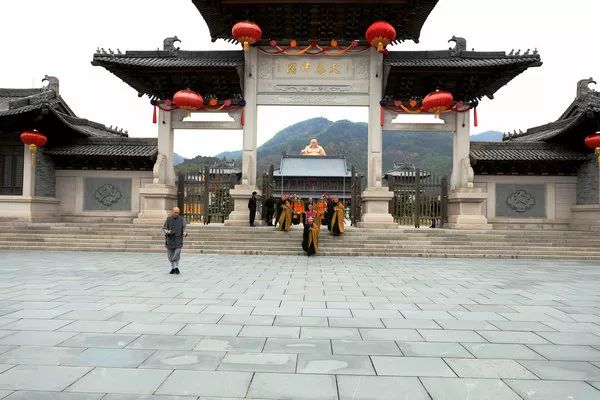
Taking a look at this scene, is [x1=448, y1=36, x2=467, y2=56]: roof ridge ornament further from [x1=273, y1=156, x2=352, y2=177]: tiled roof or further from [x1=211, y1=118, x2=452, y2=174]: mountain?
[x1=211, y1=118, x2=452, y2=174]: mountain

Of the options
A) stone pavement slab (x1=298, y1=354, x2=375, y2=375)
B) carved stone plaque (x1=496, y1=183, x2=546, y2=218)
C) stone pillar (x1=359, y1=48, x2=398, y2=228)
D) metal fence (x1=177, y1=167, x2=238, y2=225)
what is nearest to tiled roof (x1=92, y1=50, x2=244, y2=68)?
metal fence (x1=177, y1=167, x2=238, y2=225)

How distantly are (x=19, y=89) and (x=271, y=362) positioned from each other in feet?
64.9

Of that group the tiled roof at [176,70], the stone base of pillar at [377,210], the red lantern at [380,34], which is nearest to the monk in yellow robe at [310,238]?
the stone base of pillar at [377,210]

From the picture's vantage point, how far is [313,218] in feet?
40.9

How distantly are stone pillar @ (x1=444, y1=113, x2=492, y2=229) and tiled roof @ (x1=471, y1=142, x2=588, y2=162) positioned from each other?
65 centimetres

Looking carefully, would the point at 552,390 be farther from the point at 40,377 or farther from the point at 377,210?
the point at 377,210

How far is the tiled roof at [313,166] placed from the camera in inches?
1436

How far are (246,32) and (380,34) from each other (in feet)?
15.1

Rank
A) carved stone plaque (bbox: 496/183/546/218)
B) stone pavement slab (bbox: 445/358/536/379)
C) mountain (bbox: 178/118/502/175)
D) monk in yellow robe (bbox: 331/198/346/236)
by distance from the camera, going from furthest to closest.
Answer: mountain (bbox: 178/118/502/175)
carved stone plaque (bbox: 496/183/546/218)
monk in yellow robe (bbox: 331/198/346/236)
stone pavement slab (bbox: 445/358/536/379)

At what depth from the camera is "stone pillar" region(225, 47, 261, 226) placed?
15.7m

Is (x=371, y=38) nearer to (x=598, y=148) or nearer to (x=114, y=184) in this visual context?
(x=598, y=148)

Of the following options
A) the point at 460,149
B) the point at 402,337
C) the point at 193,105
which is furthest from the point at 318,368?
the point at 460,149

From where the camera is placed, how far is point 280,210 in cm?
1545

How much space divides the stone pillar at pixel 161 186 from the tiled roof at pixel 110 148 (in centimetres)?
68
